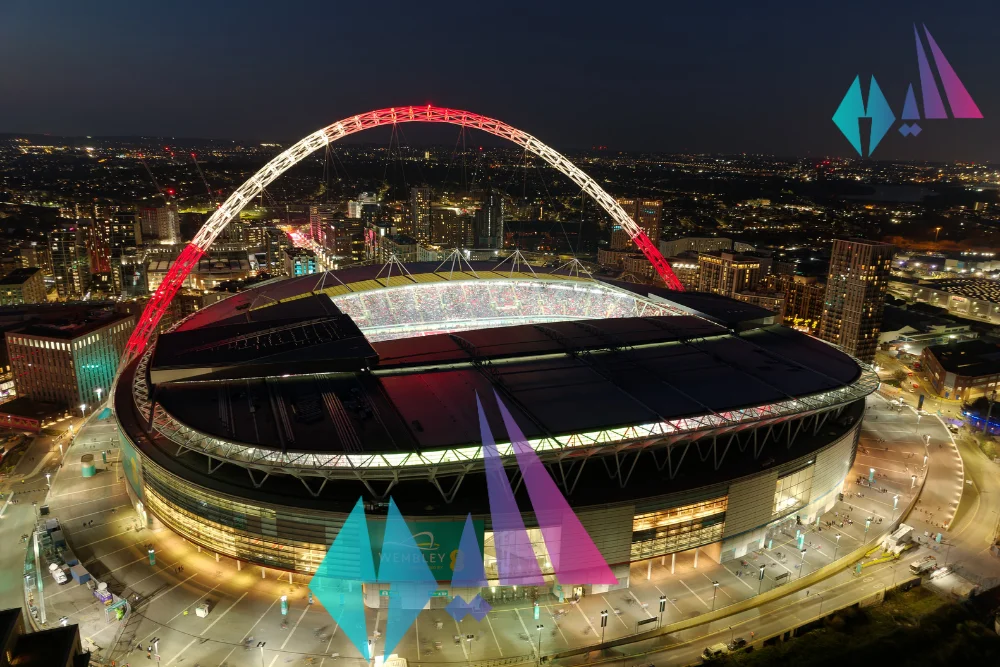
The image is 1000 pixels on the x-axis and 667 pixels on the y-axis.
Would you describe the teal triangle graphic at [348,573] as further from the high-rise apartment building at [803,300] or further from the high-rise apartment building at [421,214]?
the high-rise apartment building at [421,214]

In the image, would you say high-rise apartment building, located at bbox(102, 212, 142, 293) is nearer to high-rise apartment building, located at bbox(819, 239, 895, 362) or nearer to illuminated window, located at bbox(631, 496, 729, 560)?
illuminated window, located at bbox(631, 496, 729, 560)

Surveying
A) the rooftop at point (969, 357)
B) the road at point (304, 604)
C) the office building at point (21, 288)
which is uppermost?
the office building at point (21, 288)

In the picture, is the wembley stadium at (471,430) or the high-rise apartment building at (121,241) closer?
the wembley stadium at (471,430)

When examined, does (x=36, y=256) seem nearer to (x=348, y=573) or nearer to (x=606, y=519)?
(x=348, y=573)

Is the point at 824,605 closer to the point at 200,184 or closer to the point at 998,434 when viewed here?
the point at 998,434

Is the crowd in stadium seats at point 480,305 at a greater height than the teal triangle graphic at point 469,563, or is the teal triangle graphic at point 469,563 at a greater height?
the crowd in stadium seats at point 480,305

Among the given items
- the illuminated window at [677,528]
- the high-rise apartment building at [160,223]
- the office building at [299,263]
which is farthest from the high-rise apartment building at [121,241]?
the illuminated window at [677,528]

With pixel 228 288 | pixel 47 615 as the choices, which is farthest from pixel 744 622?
pixel 228 288

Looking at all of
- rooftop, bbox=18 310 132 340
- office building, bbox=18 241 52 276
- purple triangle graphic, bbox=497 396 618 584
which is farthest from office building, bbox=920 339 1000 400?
office building, bbox=18 241 52 276

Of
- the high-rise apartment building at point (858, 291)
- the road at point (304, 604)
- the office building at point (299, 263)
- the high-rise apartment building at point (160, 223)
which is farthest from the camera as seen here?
the high-rise apartment building at point (160, 223)
